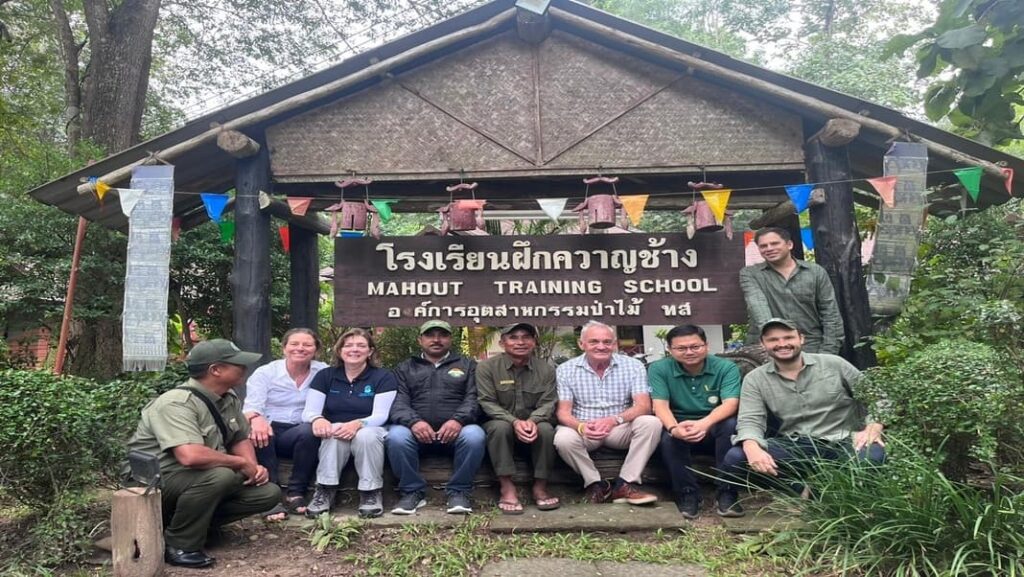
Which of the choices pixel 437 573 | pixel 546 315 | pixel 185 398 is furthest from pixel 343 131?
pixel 437 573

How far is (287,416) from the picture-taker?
4289 millimetres

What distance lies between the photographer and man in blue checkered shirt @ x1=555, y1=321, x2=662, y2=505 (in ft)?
12.9

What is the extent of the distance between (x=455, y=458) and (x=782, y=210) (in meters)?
3.91

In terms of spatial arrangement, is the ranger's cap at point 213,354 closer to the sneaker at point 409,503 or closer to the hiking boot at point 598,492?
the sneaker at point 409,503

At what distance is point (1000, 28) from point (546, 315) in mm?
3556

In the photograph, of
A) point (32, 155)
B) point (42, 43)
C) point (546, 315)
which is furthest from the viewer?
point (42, 43)

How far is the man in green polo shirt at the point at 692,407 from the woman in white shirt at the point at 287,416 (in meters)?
2.31

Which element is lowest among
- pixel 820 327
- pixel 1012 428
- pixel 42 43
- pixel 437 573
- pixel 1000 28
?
pixel 437 573

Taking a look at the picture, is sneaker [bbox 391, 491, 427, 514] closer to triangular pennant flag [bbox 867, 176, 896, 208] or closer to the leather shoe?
the leather shoe

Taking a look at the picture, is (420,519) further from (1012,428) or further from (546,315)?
(1012,428)

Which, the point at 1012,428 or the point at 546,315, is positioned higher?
the point at 546,315

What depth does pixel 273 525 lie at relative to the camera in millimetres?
3805

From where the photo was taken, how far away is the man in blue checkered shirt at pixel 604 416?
3.92m

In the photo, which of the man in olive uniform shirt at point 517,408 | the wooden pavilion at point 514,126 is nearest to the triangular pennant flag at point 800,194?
the wooden pavilion at point 514,126
